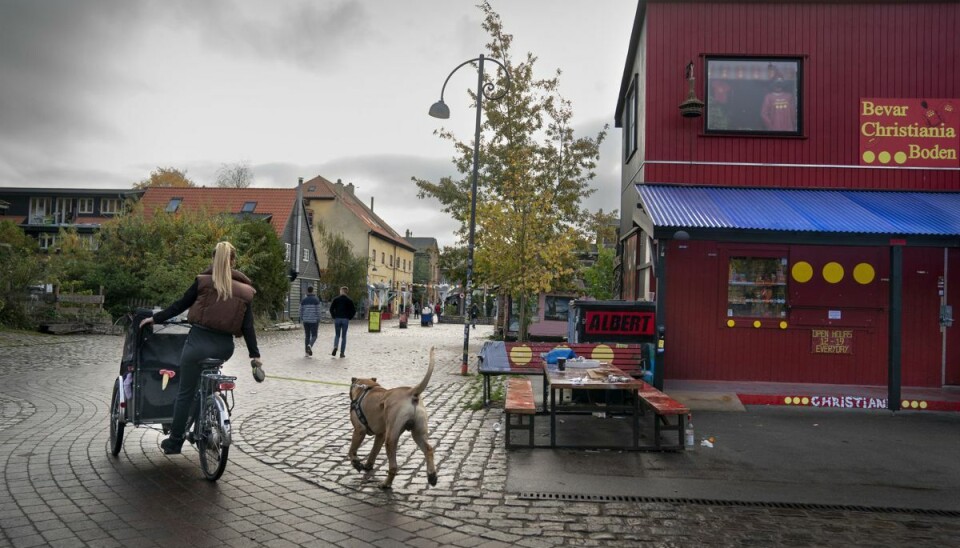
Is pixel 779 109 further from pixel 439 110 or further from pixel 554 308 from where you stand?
pixel 554 308

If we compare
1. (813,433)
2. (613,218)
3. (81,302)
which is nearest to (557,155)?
(613,218)

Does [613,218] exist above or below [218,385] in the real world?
above

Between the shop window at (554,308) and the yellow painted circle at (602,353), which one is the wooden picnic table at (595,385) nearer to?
the yellow painted circle at (602,353)

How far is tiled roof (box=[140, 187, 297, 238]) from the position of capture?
46.1 metres

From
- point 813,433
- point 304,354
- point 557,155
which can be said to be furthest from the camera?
point 557,155

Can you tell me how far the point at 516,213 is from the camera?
19.5 metres

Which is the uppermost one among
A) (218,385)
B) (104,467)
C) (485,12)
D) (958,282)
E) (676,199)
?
(485,12)

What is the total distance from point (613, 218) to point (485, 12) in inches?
344

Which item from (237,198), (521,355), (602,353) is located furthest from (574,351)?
(237,198)

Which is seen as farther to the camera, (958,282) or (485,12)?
(485,12)

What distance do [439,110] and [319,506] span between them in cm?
1118

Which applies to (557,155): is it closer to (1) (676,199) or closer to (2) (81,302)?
(1) (676,199)

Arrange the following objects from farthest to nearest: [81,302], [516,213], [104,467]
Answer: [81,302] < [516,213] < [104,467]

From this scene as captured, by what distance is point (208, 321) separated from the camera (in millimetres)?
5789
